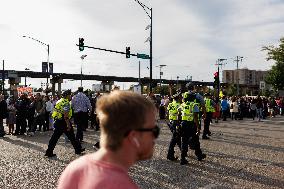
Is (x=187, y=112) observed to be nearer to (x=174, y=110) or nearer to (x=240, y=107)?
(x=174, y=110)

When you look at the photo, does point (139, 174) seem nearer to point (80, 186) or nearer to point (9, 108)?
point (80, 186)

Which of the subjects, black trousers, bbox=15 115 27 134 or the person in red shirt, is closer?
the person in red shirt

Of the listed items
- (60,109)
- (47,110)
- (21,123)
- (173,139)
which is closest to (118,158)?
(173,139)

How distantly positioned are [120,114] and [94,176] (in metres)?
0.30

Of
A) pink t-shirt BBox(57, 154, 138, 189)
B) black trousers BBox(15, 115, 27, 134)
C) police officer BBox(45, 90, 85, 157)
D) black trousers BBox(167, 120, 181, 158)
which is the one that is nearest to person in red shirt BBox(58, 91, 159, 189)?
pink t-shirt BBox(57, 154, 138, 189)

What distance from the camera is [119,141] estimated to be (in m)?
1.84

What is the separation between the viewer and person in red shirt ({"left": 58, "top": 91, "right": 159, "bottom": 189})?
1792 mm

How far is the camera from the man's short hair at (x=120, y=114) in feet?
5.94

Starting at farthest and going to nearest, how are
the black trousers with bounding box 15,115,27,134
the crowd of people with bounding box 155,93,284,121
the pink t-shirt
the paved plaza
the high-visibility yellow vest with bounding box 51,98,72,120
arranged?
1. the crowd of people with bounding box 155,93,284,121
2. the black trousers with bounding box 15,115,27,134
3. the high-visibility yellow vest with bounding box 51,98,72,120
4. the paved plaza
5. the pink t-shirt

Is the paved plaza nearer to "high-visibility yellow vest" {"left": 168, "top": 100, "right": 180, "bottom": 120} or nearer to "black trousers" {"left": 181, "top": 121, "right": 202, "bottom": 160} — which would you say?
"black trousers" {"left": 181, "top": 121, "right": 202, "bottom": 160}

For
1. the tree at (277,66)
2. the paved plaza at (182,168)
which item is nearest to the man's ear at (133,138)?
the paved plaza at (182,168)

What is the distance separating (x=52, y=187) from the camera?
7453mm

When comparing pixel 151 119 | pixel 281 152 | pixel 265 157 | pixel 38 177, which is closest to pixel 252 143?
pixel 281 152

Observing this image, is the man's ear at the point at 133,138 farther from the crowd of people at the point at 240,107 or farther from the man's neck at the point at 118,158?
the crowd of people at the point at 240,107
